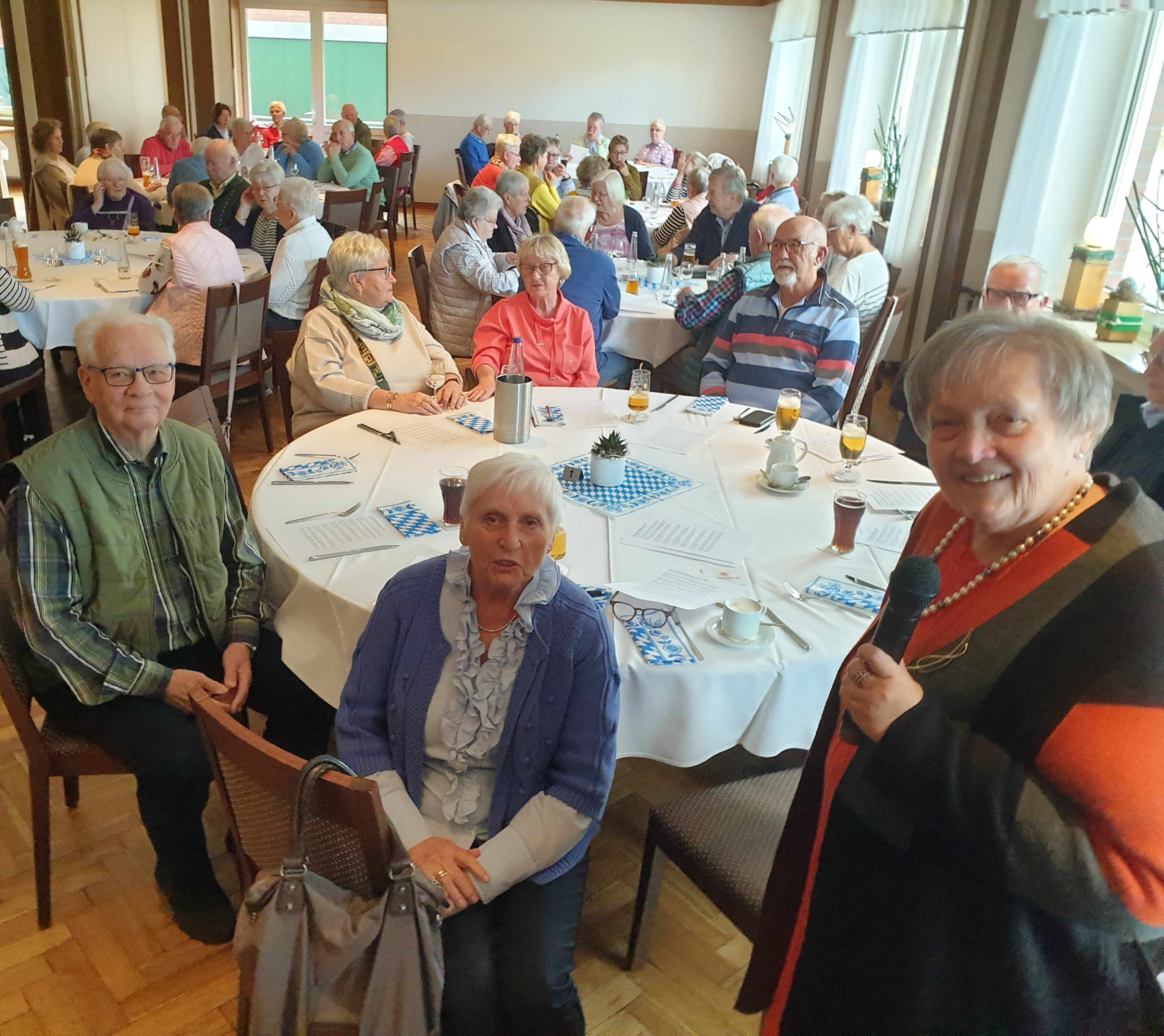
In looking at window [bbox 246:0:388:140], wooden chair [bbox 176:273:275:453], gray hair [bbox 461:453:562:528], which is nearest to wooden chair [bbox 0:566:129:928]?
gray hair [bbox 461:453:562:528]

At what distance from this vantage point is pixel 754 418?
3170 millimetres

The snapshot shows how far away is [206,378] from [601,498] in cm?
246

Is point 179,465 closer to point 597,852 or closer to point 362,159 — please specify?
point 597,852

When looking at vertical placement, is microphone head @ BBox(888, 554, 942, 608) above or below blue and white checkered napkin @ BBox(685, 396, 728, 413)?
above

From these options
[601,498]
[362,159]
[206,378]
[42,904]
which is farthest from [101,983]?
[362,159]

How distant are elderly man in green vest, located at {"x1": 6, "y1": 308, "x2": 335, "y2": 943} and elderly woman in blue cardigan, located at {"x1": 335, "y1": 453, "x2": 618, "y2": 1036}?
21.3 inches

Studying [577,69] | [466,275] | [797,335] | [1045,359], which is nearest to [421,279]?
[466,275]

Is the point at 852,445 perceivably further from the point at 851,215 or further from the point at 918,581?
the point at 851,215

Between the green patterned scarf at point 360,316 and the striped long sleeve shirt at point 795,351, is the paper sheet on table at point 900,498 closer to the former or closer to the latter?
the striped long sleeve shirt at point 795,351

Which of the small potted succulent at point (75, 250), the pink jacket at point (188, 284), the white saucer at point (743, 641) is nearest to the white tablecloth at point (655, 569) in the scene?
the white saucer at point (743, 641)

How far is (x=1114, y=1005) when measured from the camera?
1021 millimetres

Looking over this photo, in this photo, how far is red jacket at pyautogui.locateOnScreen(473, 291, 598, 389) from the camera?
12.3 ft

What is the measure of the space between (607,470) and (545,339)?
55.6 inches

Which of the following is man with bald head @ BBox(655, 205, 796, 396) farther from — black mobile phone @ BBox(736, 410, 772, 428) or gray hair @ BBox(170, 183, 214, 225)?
gray hair @ BBox(170, 183, 214, 225)
